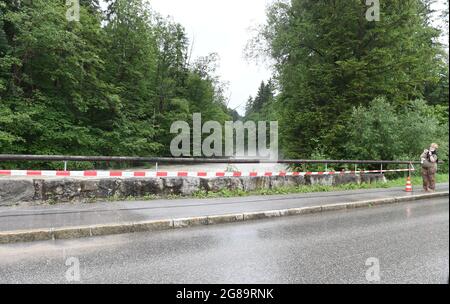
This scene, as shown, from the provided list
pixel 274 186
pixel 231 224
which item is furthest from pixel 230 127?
pixel 231 224

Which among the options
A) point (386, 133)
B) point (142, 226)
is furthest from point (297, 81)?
point (142, 226)

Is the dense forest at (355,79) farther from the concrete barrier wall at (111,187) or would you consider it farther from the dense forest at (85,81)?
the dense forest at (85,81)

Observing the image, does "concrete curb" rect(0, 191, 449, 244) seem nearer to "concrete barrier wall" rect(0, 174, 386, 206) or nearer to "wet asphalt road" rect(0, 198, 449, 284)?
"wet asphalt road" rect(0, 198, 449, 284)

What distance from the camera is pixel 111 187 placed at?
9359 millimetres

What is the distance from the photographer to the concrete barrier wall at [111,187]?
8188mm

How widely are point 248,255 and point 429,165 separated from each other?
11551mm

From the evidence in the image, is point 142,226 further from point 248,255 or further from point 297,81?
point 297,81

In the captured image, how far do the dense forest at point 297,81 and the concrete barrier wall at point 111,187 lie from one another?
339 inches

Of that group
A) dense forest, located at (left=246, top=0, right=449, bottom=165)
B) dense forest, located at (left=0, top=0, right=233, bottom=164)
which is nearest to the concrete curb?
dense forest, located at (left=246, top=0, right=449, bottom=165)
